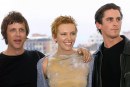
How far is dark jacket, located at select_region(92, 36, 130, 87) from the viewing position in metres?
2.79

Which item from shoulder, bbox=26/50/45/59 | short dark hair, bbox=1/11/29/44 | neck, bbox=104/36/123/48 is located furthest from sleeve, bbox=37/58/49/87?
neck, bbox=104/36/123/48

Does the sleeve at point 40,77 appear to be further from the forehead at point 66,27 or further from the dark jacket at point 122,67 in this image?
the dark jacket at point 122,67

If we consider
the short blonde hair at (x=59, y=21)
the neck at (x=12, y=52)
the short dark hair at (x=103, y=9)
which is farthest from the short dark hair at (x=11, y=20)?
the short dark hair at (x=103, y=9)

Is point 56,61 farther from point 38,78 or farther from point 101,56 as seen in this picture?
point 101,56

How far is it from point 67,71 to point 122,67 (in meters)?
0.43

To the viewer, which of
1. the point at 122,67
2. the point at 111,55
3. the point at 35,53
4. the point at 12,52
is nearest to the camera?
the point at 122,67

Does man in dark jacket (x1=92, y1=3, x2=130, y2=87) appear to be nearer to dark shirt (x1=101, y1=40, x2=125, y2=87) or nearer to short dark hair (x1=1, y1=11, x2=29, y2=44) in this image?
dark shirt (x1=101, y1=40, x2=125, y2=87)

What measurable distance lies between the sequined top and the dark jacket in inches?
6.0

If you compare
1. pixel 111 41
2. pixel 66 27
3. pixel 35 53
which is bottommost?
pixel 35 53

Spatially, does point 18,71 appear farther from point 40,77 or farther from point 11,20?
point 11,20

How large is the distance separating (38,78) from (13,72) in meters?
0.23

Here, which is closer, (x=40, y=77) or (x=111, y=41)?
(x=40, y=77)

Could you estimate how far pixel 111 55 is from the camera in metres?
2.96

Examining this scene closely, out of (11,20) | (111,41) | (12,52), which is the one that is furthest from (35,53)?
(111,41)
